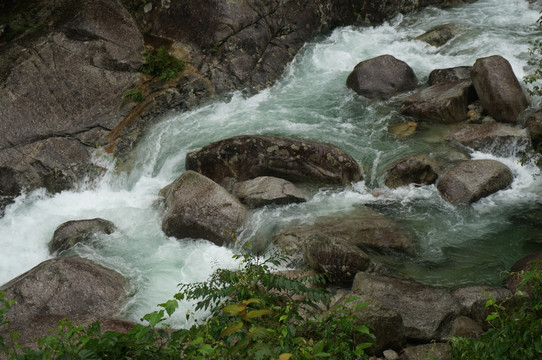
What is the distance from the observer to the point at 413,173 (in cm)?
967

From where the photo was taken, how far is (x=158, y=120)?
40.1 feet

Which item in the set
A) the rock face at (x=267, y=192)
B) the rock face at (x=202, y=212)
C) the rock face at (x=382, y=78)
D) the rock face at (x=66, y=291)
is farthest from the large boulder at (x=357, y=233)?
the rock face at (x=382, y=78)

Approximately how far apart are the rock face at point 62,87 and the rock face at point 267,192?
3463mm

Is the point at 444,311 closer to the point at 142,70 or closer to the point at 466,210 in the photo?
the point at 466,210

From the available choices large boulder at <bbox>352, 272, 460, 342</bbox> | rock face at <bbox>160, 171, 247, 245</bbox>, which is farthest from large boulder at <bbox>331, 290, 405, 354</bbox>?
rock face at <bbox>160, 171, 247, 245</bbox>

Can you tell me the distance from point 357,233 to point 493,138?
3.81 meters

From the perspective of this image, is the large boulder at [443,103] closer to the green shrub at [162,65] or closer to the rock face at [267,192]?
the rock face at [267,192]

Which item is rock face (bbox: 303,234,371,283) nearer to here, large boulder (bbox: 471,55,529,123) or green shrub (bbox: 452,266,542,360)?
green shrub (bbox: 452,266,542,360)

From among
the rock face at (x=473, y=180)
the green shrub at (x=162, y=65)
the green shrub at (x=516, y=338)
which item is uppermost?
the green shrub at (x=162, y=65)

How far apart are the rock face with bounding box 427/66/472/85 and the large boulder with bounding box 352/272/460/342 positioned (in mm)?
6683

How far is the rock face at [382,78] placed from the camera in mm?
12586

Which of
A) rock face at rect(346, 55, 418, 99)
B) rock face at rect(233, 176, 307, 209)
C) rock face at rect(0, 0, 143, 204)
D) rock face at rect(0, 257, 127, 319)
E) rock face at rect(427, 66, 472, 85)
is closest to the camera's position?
rock face at rect(0, 257, 127, 319)

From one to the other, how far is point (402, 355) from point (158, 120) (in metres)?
8.06

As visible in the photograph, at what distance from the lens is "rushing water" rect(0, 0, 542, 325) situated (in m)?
8.19
